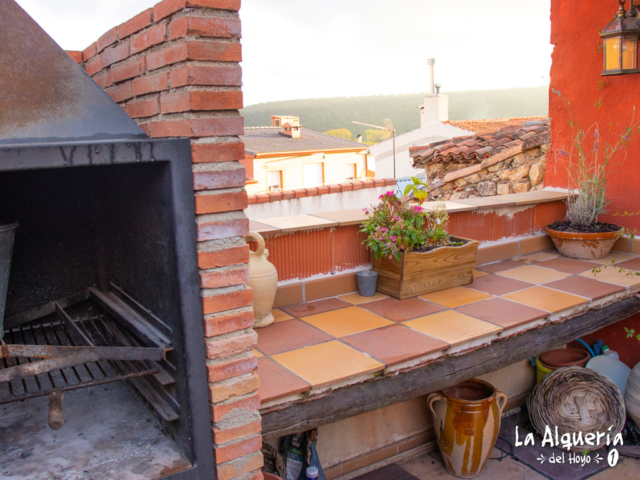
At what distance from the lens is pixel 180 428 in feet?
5.79

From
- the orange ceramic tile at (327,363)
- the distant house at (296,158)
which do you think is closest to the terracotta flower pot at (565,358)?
Result: the orange ceramic tile at (327,363)

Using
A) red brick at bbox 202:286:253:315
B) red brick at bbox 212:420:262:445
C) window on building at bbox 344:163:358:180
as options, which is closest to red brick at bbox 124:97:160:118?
red brick at bbox 202:286:253:315

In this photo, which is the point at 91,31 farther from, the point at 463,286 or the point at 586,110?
the point at 586,110

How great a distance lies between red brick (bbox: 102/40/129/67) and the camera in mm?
1848

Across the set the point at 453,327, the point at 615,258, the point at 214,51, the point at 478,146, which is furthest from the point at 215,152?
the point at 478,146

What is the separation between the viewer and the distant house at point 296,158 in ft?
63.7

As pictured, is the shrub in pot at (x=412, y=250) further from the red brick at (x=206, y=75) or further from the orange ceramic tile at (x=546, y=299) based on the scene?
the red brick at (x=206, y=75)

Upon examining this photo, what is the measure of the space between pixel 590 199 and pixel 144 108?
11.9 ft

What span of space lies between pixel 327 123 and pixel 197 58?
39.1 m

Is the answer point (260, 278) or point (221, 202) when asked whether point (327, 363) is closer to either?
point (260, 278)

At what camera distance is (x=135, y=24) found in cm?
176

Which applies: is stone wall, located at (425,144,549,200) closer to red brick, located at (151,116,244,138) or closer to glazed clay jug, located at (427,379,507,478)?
glazed clay jug, located at (427,379,507,478)

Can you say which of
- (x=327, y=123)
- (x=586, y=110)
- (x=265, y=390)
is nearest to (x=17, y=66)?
(x=265, y=390)

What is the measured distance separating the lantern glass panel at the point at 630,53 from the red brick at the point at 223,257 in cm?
349
